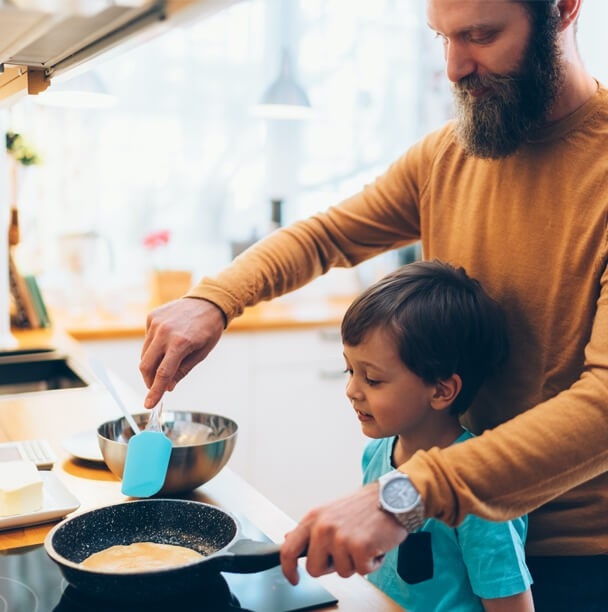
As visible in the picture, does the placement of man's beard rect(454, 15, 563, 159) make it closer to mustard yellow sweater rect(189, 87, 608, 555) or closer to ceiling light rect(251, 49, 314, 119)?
mustard yellow sweater rect(189, 87, 608, 555)

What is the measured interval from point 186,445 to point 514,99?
2.40 ft

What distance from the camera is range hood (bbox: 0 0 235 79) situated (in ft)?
2.51

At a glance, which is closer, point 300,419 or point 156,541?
point 156,541

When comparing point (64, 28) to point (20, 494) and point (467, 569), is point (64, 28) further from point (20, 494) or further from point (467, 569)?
point (467, 569)

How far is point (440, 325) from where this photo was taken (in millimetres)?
1333

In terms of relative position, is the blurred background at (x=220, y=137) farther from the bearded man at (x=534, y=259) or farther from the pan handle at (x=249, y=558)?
the pan handle at (x=249, y=558)

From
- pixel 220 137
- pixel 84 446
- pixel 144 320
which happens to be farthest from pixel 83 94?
pixel 84 446

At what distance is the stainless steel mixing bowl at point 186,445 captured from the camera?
4.21 ft

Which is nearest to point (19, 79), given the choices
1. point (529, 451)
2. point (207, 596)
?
point (207, 596)

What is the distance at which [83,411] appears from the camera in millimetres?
1851

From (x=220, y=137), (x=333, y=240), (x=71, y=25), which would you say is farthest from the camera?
(x=220, y=137)

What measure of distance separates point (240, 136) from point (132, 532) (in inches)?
116

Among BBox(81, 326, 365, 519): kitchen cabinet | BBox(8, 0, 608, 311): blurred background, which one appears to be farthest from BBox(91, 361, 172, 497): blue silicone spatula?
BBox(8, 0, 608, 311): blurred background

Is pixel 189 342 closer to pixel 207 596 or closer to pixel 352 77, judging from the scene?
pixel 207 596
